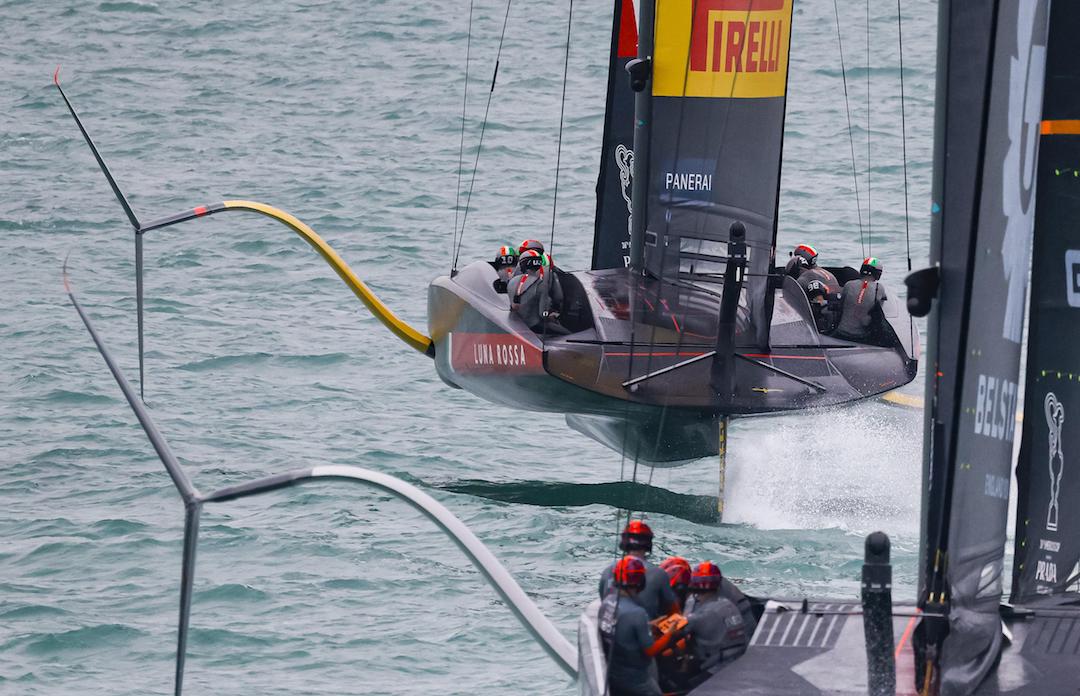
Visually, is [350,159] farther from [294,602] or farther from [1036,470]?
[1036,470]

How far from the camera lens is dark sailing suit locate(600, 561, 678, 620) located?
9.23 meters

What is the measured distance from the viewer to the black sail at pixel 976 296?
7.96m

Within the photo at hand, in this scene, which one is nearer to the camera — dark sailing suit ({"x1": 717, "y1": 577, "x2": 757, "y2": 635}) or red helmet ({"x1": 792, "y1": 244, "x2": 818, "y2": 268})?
dark sailing suit ({"x1": 717, "y1": 577, "x2": 757, "y2": 635})

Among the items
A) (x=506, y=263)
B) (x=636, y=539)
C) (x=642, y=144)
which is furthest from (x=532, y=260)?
(x=636, y=539)

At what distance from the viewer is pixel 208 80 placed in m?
37.3

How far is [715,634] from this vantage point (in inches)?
359

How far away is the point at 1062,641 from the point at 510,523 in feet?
25.5

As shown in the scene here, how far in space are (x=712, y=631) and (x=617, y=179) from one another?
975 centimetres

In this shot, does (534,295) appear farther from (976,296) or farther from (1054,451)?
(976,296)

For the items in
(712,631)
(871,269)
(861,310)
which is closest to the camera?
(712,631)

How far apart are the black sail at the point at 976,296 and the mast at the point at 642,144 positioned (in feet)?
28.7

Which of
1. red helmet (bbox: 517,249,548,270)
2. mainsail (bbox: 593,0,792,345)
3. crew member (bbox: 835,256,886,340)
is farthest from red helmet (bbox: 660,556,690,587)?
mainsail (bbox: 593,0,792,345)

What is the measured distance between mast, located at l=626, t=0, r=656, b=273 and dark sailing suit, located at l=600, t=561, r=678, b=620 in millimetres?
7755

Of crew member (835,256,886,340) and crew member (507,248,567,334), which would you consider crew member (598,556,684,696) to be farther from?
crew member (835,256,886,340)
